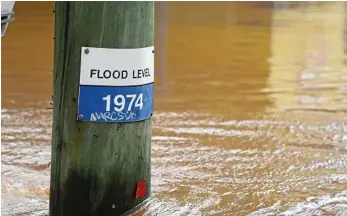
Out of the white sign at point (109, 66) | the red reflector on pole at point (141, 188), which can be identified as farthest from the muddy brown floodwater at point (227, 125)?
the white sign at point (109, 66)

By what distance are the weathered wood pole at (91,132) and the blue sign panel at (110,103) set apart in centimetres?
4

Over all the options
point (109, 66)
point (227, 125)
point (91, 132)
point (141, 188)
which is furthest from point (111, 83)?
point (227, 125)

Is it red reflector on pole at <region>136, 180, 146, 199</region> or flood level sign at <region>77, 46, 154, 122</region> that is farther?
red reflector on pole at <region>136, 180, 146, 199</region>

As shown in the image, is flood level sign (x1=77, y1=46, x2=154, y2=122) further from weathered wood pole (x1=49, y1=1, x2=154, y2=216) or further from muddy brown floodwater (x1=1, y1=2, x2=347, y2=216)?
muddy brown floodwater (x1=1, y1=2, x2=347, y2=216)

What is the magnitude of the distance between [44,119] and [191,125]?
5.16 feet

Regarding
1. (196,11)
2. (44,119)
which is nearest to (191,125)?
(44,119)

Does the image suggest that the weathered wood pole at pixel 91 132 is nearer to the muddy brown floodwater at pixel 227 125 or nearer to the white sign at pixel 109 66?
the white sign at pixel 109 66

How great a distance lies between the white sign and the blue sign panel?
0.04 m

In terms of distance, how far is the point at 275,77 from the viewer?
1108 cm

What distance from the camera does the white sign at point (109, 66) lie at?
4.73m

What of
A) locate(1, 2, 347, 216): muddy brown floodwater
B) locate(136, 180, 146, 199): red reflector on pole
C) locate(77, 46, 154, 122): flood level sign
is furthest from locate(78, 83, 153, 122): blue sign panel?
locate(1, 2, 347, 216): muddy brown floodwater

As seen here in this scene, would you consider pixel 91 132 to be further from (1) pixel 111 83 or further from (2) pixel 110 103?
(1) pixel 111 83

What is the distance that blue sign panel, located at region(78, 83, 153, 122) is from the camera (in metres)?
4.78

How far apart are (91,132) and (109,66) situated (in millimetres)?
426
